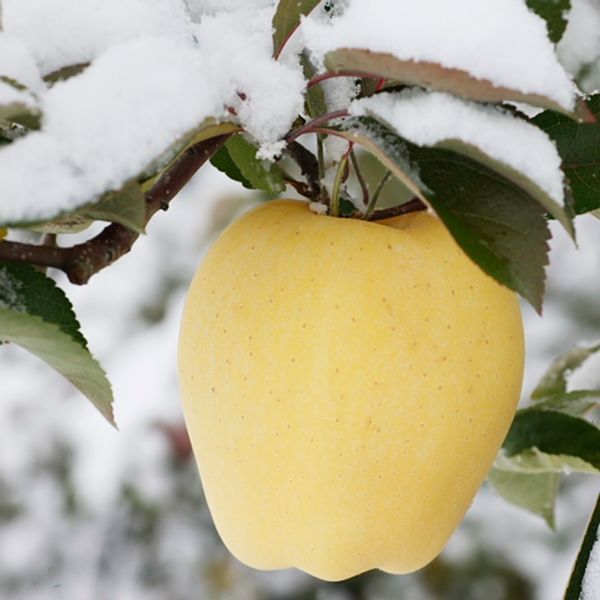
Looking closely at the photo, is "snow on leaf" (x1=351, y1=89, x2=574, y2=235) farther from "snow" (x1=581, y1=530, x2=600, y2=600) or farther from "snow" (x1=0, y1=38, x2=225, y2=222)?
"snow" (x1=581, y1=530, x2=600, y2=600)

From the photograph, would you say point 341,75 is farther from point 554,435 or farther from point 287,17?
point 554,435

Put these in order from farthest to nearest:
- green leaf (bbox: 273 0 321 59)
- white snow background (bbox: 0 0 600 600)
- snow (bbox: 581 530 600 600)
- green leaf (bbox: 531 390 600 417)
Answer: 1. white snow background (bbox: 0 0 600 600)
2. green leaf (bbox: 531 390 600 417)
3. snow (bbox: 581 530 600 600)
4. green leaf (bbox: 273 0 321 59)

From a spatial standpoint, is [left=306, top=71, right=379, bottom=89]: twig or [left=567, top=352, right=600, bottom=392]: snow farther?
[left=567, top=352, right=600, bottom=392]: snow

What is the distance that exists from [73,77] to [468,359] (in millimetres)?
224

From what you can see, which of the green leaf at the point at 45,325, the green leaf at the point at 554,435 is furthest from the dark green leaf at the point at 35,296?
the green leaf at the point at 554,435

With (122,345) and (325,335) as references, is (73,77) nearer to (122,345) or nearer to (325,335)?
(325,335)

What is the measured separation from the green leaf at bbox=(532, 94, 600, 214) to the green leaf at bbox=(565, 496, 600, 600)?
0.20 meters

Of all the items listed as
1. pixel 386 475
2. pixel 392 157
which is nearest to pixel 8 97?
pixel 392 157

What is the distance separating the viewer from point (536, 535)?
1.75m

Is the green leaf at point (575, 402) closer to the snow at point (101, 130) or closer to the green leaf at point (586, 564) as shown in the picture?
the green leaf at point (586, 564)

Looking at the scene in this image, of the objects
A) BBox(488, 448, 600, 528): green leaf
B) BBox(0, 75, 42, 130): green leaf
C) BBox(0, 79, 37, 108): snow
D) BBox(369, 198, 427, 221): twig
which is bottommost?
BBox(488, 448, 600, 528): green leaf

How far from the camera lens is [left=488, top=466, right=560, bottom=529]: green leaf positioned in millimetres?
859

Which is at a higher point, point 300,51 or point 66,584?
point 300,51

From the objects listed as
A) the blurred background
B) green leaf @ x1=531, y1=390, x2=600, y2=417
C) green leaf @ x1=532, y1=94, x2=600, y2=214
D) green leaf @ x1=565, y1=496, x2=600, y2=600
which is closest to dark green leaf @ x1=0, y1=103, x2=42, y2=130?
green leaf @ x1=532, y1=94, x2=600, y2=214
